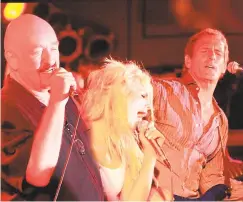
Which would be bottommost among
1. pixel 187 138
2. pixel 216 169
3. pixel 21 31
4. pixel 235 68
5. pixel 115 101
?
pixel 216 169

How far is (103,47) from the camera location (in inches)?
71.3

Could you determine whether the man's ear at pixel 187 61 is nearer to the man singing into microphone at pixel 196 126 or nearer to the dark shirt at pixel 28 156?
the man singing into microphone at pixel 196 126

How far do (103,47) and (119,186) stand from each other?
513 mm

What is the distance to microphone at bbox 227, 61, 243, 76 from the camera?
1.78 meters

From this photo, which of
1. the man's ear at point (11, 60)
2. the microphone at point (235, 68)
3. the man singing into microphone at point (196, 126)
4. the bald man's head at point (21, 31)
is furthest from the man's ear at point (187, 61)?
the man's ear at point (11, 60)

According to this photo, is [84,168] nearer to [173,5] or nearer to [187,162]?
[187,162]

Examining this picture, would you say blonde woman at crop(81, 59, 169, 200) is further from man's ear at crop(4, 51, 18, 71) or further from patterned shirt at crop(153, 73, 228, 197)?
man's ear at crop(4, 51, 18, 71)

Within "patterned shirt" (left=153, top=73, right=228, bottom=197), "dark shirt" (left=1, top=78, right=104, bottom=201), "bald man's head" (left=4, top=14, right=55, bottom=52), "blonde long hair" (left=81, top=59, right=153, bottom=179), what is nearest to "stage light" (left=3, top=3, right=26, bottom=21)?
"bald man's head" (left=4, top=14, right=55, bottom=52)

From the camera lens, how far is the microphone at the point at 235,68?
5.85 feet

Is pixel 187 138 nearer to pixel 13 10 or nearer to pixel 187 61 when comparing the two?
pixel 187 61

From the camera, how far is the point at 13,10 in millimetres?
1826

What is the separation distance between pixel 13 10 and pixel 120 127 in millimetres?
593

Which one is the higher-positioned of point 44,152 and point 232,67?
point 232,67

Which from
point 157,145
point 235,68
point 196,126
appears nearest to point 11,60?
point 157,145
